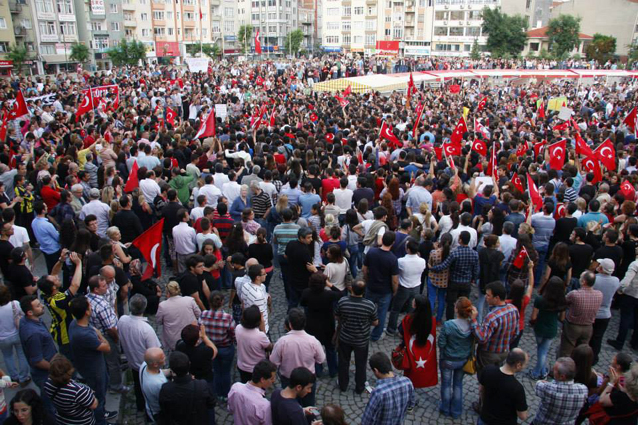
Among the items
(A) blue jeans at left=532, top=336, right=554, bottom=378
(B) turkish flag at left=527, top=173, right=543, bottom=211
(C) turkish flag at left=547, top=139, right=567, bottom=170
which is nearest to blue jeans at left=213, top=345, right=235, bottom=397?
(A) blue jeans at left=532, top=336, right=554, bottom=378

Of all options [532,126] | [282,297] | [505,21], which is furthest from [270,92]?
[505,21]

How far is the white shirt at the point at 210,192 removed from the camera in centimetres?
913

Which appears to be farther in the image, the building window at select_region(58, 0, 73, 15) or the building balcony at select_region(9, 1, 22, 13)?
the building window at select_region(58, 0, 73, 15)

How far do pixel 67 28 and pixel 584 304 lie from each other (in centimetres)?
6843

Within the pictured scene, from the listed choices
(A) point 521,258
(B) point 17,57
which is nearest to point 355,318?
(A) point 521,258

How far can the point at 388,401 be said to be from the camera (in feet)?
14.0

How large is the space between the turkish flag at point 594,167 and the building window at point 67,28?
210ft

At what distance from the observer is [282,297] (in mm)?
8625

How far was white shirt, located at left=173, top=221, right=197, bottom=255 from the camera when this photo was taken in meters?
7.66

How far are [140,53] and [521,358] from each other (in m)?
61.2

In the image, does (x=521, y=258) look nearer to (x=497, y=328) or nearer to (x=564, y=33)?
(x=497, y=328)

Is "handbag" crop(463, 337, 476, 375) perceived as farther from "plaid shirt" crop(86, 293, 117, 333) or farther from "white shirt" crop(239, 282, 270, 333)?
"plaid shirt" crop(86, 293, 117, 333)

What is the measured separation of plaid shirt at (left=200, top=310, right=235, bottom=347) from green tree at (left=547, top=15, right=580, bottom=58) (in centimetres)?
7247

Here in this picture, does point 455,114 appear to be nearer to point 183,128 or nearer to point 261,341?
point 183,128
